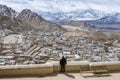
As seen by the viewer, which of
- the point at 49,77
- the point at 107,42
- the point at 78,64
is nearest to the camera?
the point at 49,77

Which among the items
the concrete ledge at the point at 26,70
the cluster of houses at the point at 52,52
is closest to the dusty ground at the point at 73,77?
the concrete ledge at the point at 26,70

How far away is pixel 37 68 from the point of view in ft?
33.2

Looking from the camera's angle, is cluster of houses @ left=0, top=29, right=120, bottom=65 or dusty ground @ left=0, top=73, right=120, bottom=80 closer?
dusty ground @ left=0, top=73, right=120, bottom=80

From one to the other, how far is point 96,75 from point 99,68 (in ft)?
2.19

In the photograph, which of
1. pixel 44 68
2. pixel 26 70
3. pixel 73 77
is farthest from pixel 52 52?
pixel 73 77

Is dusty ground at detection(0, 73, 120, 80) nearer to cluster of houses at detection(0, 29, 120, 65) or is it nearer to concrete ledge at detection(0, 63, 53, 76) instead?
concrete ledge at detection(0, 63, 53, 76)

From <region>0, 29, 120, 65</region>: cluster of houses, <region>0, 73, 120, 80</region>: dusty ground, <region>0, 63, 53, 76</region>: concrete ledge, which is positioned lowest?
<region>0, 29, 120, 65</region>: cluster of houses

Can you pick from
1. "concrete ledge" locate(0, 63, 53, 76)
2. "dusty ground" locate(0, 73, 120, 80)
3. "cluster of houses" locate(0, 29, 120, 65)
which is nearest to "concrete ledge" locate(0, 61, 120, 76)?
"concrete ledge" locate(0, 63, 53, 76)

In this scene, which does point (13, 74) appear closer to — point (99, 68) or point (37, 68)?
point (37, 68)

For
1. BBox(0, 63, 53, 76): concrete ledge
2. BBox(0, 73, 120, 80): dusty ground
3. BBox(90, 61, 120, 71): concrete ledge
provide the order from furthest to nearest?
1. BBox(90, 61, 120, 71): concrete ledge
2. BBox(0, 63, 53, 76): concrete ledge
3. BBox(0, 73, 120, 80): dusty ground

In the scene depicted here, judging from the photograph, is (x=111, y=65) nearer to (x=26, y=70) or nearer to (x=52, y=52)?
(x=26, y=70)

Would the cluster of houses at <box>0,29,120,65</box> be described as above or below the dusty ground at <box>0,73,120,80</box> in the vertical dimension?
below

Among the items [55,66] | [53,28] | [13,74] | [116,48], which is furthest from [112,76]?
[53,28]

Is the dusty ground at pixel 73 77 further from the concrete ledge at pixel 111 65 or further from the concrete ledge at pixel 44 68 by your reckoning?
the concrete ledge at pixel 111 65
